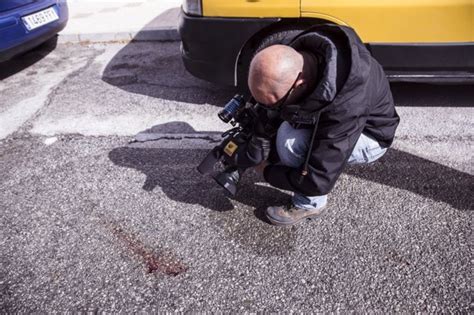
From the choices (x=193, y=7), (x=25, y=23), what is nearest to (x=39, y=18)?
(x=25, y=23)

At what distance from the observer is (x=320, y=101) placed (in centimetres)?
160

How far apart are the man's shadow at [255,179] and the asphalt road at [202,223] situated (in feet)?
0.03

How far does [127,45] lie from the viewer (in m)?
4.99

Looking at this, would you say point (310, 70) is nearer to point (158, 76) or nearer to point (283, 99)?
point (283, 99)

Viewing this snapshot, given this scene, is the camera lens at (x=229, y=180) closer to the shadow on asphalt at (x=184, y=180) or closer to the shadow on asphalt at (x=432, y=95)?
the shadow on asphalt at (x=184, y=180)

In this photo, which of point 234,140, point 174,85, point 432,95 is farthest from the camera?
point 174,85

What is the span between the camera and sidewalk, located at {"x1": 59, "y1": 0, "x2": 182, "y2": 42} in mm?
5102

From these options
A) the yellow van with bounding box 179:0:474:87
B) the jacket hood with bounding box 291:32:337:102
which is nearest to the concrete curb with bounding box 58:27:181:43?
the yellow van with bounding box 179:0:474:87

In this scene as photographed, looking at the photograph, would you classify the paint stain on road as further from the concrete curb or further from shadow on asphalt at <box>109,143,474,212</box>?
the concrete curb

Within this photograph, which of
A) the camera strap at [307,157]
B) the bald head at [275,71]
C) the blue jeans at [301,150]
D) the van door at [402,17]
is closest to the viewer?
the bald head at [275,71]

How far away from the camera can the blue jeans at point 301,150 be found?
189 centimetres

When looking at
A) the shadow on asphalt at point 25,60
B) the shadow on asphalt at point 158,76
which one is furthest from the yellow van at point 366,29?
the shadow on asphalt at point 25,60

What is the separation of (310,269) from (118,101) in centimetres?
249

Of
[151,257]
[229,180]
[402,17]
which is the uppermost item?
[402,17]
